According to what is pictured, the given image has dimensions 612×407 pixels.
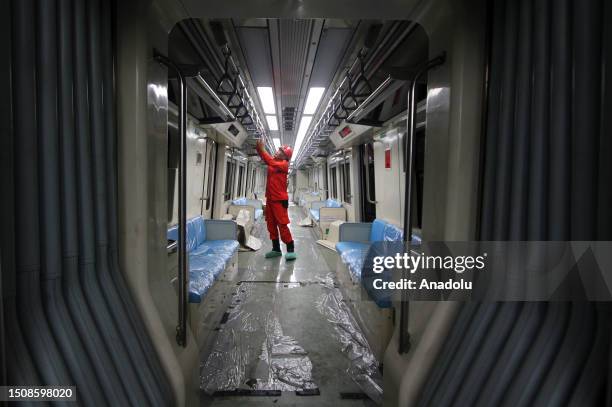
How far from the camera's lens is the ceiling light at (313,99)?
437 centimetres

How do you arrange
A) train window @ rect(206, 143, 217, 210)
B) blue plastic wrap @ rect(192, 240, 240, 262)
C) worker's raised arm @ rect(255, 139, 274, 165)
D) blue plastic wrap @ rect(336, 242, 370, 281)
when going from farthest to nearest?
train window @ rect(206, 143, 217, 210)
worker's raised arm @ rect(255, 139, 274, 165)
blue plastic wrap @ rect(192, 240, 240, 262)
blue plastic wrap @ rect(336, 242, 370, 281)

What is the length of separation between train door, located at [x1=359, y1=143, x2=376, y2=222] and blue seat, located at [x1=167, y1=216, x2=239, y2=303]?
120 inches

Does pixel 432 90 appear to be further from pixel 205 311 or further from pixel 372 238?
pixel 372 238

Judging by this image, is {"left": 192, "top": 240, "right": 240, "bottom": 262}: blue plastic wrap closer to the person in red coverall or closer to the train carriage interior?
the person in red coverall

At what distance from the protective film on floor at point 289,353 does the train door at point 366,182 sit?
2.43 metres

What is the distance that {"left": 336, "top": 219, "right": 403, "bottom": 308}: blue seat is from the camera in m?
3.51

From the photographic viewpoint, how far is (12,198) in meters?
0.90

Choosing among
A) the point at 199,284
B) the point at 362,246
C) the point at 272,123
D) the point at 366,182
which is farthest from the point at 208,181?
the point at 199,284

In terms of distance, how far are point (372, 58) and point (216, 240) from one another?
3701 mm

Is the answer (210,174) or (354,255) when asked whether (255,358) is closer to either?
(354,255)

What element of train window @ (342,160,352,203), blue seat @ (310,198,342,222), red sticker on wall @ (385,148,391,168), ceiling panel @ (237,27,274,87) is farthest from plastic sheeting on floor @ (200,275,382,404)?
train window @ (342,160,352,203)

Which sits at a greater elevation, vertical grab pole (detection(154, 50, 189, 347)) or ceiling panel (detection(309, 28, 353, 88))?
ceiling panel (detection(309, 28, 353, 88))

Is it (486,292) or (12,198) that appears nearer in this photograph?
(12,198)

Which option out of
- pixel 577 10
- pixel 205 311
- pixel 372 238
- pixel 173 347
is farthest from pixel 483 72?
pixel 372 238
